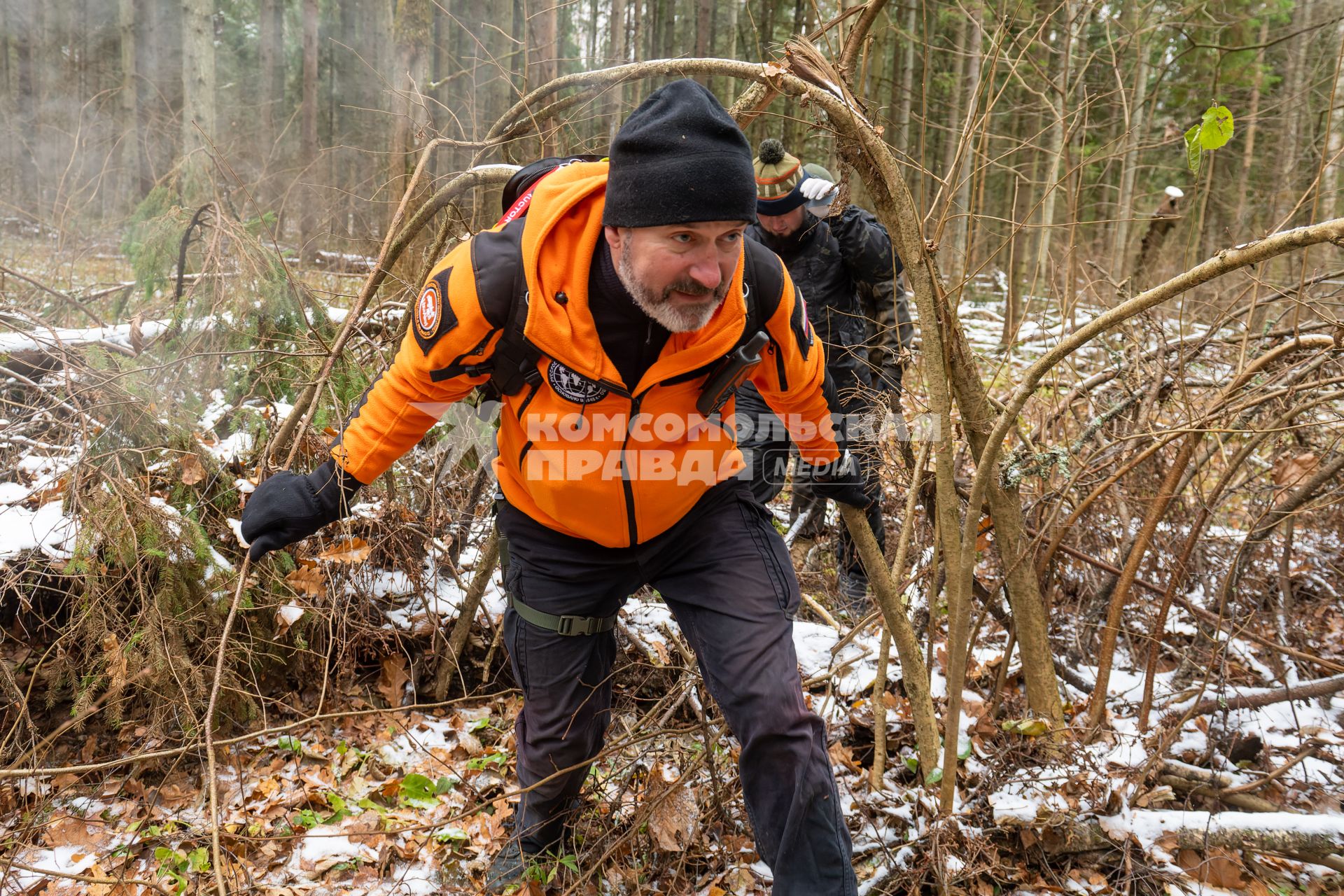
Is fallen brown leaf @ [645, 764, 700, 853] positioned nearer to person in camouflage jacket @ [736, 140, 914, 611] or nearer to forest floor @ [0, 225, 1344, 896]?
forest floor @ [0, 225, 1344, 896]

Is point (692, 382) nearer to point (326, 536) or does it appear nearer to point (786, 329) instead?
point (786, 329)

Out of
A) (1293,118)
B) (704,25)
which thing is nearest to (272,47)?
(704,25)

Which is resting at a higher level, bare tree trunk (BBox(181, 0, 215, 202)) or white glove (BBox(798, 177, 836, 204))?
bare tree trunk (BBox(181, 0, 215, 202))

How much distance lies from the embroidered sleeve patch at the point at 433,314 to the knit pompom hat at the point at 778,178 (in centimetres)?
233

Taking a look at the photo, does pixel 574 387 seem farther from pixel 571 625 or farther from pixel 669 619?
pixel 669 619

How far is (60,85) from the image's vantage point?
1870 cm

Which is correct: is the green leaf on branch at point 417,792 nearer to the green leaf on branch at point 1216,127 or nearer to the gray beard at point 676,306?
the gray beard at point 676,306

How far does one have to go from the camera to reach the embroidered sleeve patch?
2.19 metres

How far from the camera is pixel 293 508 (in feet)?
7.52

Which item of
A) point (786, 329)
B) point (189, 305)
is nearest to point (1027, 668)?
point (786, 329)

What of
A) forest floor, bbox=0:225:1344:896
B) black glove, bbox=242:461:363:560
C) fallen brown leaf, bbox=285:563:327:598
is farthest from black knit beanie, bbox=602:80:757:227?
fallen brown leaf, bbox=285:563:327:598

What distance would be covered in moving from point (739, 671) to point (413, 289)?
8.18 feet

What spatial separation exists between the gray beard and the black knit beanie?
0.46ft

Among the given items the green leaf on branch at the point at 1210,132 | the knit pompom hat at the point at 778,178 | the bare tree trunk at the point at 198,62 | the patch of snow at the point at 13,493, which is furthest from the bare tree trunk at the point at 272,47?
the green leaf on branch at the point at 1210,132
